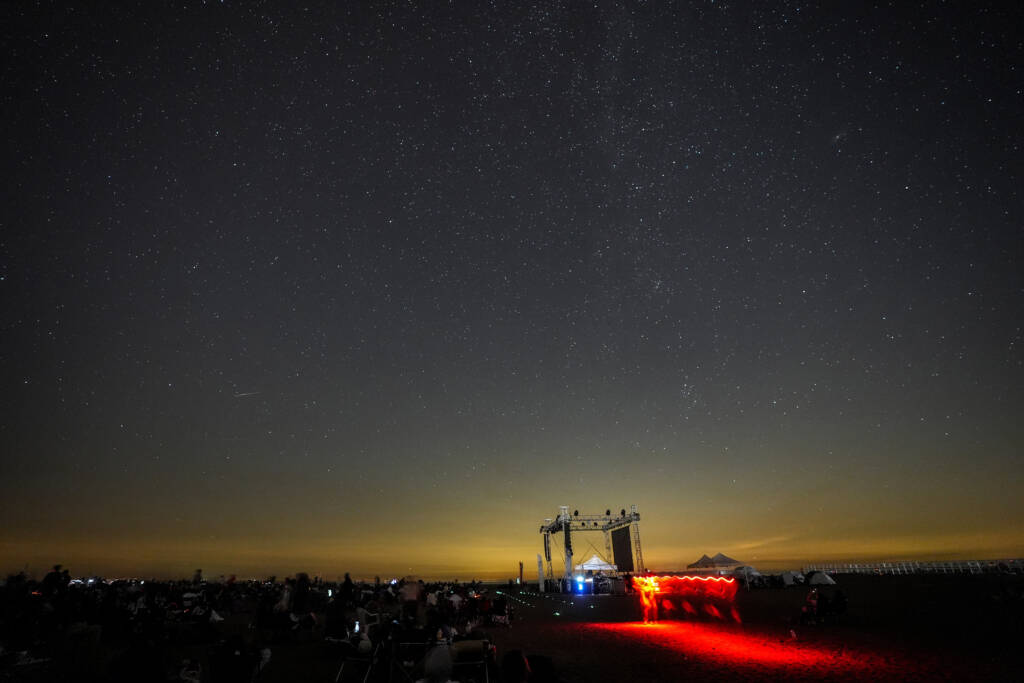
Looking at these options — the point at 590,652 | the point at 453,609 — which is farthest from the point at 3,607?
the point at 590,652

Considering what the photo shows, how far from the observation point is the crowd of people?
715cm

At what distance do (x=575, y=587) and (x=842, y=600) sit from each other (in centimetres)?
2148

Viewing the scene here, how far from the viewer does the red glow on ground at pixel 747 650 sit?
11.4m

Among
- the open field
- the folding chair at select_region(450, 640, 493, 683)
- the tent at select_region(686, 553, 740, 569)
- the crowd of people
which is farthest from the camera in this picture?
the tent at select_region(686, 553, 740, 569)

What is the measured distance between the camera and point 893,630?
16.4 m

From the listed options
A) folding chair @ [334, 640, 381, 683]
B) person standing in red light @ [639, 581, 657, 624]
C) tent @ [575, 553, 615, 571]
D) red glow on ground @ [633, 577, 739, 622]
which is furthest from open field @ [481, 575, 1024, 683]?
tent @ [575, 553, 615, 571]

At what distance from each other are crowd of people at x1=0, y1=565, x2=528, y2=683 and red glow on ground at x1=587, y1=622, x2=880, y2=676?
5295 mm

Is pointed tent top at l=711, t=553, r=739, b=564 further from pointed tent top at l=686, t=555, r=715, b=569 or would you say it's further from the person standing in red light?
the person standing in red light

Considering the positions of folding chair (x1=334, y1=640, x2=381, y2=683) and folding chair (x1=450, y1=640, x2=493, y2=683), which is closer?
folding chair (x1=450, y1=640, x2=493, y2=683)

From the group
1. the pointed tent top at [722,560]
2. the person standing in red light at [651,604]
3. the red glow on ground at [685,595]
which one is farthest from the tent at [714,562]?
the person standing in red light at [651,604]

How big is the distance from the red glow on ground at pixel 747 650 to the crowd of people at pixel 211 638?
17.4ft

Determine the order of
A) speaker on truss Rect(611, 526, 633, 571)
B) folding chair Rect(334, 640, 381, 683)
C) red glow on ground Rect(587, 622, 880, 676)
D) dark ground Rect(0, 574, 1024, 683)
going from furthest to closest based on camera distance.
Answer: speaker on truss Rect(611, 526, 633, 571), red glow on ground Rect(587, 622, 880, 676), dark ground Rect(0, 574, 1024, 683), folding chair Rect(334, 640, 381, 683)

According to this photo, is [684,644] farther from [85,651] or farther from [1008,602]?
[1008,602]

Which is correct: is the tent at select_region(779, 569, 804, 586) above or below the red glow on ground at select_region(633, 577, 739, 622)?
below
